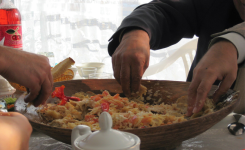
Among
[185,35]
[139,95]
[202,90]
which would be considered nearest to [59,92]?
[139,95]

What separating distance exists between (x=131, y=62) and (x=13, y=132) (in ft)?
1.92

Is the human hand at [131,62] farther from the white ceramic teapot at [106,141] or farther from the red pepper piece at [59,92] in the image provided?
the white ceramic teapot at [106,141]

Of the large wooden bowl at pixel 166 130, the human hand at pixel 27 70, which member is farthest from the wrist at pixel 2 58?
the large wooden bowl at pixel 166 130

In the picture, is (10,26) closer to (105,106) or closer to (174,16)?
(105,106)

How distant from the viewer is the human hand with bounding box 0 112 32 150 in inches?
12.1

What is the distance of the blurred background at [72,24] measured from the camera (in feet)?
9.73

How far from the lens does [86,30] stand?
3.08 meters

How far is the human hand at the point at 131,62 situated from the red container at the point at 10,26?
2.43 ft

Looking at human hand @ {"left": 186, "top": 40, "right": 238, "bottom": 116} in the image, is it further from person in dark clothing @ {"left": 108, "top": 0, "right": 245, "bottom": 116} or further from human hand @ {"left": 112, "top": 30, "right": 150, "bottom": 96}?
human hand @ {"left": 112, "top": 30, "right": 150, "bottom": 96}

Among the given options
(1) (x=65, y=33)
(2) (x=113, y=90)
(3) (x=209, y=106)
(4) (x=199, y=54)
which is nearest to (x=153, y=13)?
(4) (x=199, y=54)

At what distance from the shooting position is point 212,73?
74cm

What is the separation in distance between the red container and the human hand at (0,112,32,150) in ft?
3.59

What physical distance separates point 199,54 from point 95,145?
1.41 meters

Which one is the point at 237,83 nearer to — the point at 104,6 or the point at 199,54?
the point at 199,54
